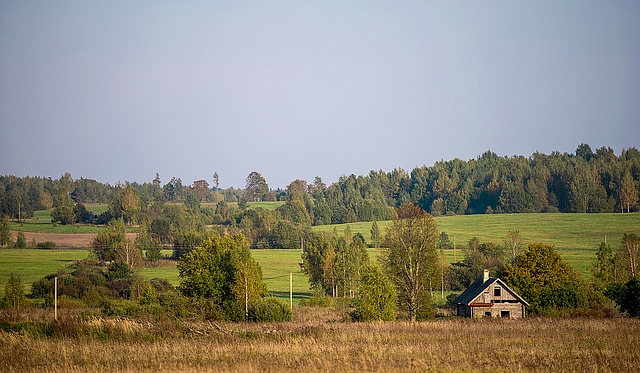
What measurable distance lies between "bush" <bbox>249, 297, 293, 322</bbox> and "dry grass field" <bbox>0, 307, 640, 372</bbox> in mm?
11133

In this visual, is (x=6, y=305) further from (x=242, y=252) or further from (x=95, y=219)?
(x=95, y=219)

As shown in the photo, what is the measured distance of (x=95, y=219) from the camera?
144 m

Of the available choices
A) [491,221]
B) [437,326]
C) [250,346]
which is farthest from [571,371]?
[491,221]

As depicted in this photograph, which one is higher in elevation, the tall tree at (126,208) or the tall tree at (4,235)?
the tall tree at (126,208)

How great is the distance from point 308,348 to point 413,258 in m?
28.7

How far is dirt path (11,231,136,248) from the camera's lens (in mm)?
114375

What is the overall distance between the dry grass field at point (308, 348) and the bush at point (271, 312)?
1113 centimetres

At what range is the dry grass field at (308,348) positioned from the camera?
19406mm

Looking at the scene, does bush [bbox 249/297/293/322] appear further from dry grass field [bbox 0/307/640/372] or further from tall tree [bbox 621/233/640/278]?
tall tree [bbox 621/233/640/278]

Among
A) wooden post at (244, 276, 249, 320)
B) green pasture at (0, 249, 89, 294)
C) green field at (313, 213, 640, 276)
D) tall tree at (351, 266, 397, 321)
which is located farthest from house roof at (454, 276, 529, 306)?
green pasture at (0, 249, 89, 294)

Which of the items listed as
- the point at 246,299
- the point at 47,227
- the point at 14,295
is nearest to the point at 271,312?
the point at 246,299

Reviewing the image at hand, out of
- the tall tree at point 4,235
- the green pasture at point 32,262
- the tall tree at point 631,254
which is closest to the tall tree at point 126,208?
the tall tree at point 4,235

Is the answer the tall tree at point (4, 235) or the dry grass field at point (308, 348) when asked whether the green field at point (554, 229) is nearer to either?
the tall tree at point (4, 235)

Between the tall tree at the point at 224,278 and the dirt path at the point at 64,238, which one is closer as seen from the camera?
the tall tree at the point at 224,278
